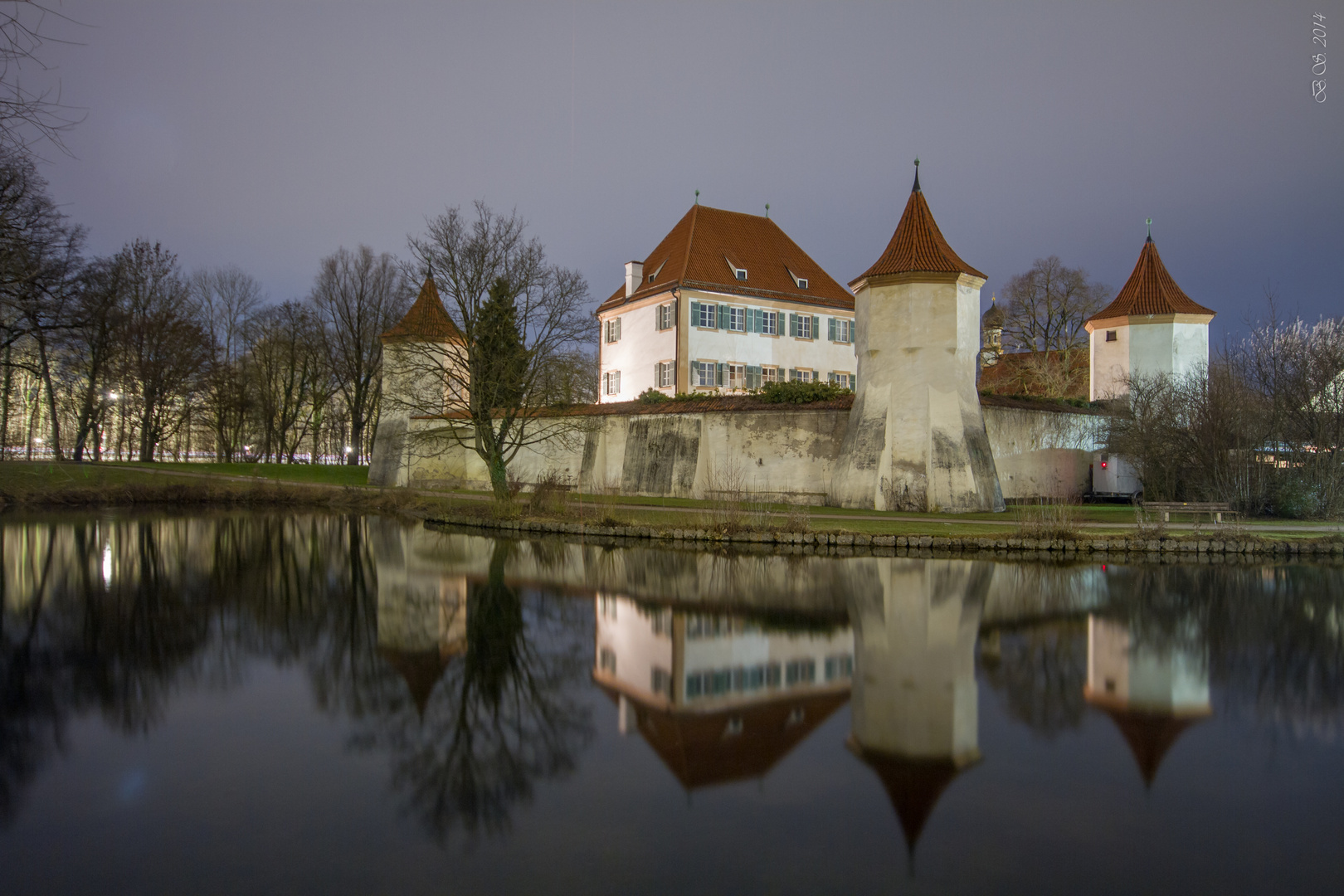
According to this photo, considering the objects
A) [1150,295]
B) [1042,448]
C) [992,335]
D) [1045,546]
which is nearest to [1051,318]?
[992,335]

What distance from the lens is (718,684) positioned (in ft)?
24.0

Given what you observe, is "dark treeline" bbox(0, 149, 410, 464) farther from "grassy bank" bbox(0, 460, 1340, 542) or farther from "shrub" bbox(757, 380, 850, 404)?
"shrub" bbox(757, 380, 850, 404)

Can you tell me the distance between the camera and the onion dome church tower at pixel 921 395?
2180 centimetres

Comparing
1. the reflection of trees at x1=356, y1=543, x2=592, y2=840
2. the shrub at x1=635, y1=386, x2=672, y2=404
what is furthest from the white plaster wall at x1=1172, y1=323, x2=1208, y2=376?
the reflection of trees at x1=356, y1=543, x2=592, y2=840

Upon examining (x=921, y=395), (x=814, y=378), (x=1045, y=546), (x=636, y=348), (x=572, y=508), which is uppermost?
(x=636, y=348)

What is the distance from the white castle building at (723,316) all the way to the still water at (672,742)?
24332 millimetres

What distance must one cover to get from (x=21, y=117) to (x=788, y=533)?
14.9 meters

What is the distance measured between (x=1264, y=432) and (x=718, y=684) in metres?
20.5

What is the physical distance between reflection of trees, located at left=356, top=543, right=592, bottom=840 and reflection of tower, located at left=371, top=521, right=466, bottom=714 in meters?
0.19

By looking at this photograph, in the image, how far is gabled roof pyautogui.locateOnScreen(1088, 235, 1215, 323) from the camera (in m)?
29.4

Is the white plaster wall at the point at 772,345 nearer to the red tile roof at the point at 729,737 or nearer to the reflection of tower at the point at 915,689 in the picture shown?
the reflection of tower at the point at 915,689

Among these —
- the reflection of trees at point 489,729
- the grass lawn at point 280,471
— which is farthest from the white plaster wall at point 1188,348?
the grass lawn at point 280,471

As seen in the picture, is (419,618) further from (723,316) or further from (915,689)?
(723,316)

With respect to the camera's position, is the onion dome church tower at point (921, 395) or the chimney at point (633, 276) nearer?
the onion dome church tower at point (921, 395)
